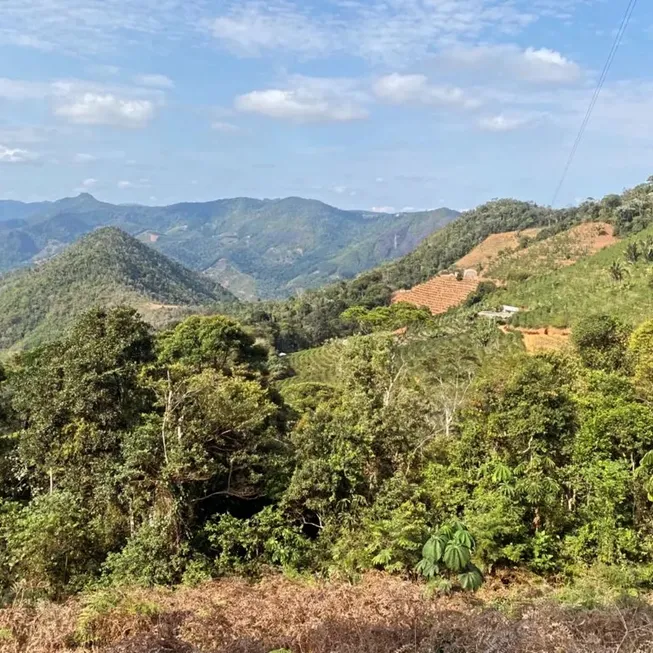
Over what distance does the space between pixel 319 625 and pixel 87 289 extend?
340ft

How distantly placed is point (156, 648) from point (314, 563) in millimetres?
5233

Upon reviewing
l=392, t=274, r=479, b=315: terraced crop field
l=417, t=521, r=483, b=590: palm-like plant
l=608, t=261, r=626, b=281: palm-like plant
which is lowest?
l=417, t=521, r=483, b=590: palm-like plant

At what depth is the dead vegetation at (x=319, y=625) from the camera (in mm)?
5684

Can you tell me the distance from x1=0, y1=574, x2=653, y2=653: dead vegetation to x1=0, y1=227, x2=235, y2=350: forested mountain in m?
71.4

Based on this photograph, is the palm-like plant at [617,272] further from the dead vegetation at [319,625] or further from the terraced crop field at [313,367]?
the dead vegetation at [319,625]

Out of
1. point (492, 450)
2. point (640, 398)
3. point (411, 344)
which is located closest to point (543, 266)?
point (411, 344)

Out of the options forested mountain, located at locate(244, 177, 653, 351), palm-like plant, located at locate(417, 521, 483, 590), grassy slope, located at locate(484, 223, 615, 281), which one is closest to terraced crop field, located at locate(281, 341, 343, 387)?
forested mountain, located at locate(244, 177, 653, 351)

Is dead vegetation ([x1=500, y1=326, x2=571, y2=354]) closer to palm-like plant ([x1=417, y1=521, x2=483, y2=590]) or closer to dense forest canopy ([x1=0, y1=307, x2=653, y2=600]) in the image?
dense forest canopy ([x1=0, y1=307, x2=653, y2=600])

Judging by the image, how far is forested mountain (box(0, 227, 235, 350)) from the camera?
9162cm

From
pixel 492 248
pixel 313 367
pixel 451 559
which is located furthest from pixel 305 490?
pixel 492 248

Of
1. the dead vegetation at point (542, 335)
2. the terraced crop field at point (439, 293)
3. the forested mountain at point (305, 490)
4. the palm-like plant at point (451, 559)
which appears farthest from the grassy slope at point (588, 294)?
the palm-like plant at point (451, 559)

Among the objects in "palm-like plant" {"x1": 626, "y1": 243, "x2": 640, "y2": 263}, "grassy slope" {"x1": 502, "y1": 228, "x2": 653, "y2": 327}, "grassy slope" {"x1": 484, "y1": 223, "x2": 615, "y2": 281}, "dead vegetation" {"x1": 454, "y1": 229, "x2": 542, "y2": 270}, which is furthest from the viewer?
"dead vegetation" {"x1": 454, "y1": 229, "x2": 542, "y2": 270}

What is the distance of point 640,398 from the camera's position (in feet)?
53.5

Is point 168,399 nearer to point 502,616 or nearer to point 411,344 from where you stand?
point 502,616
